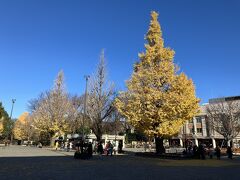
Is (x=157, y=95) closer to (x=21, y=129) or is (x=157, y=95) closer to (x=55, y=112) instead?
(x=55, y=112)

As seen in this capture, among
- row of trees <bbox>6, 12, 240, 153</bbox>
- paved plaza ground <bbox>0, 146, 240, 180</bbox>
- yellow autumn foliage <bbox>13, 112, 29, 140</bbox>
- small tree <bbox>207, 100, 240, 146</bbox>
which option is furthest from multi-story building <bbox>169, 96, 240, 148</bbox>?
paved plaza ground <bbox>0, 146, 240, 180</bbox>

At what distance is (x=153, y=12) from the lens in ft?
88.1

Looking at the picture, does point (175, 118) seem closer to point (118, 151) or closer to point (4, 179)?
point (118, 151)

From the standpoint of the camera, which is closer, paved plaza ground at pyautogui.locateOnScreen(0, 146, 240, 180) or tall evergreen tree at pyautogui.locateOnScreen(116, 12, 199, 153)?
paved plaza ground at pyautogui.locateOnScreen(0, 146, 240, 180)

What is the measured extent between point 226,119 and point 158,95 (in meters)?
28.8

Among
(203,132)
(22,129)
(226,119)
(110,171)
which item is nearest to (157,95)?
(110,171)

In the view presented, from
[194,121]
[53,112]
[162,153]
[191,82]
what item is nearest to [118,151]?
[162,153]

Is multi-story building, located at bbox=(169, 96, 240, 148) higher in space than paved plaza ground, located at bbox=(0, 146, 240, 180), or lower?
higher

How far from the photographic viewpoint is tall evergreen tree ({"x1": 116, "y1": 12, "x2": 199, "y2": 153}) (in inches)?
884

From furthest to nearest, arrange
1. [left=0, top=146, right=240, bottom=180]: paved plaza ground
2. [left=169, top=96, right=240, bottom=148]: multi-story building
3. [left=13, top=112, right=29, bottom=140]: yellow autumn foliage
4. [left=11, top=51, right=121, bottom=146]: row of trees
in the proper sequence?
[left=13, top=112, right=29, bottom=140]: yellow autumn foliage → [left=169, top=96, right=240, bottom=148]: multi-story building → [left=11, top=51, right=121, bottom=146]: row of trees → [left=0, top=146, right=240, bottom=180]: paved plaza ground

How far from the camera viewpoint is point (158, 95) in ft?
75.2

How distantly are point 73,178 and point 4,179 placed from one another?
2523 mm

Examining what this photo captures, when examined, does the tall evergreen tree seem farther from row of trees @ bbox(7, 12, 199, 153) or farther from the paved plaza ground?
the paved plaza ground

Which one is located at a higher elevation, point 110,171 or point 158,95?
point 158,95
